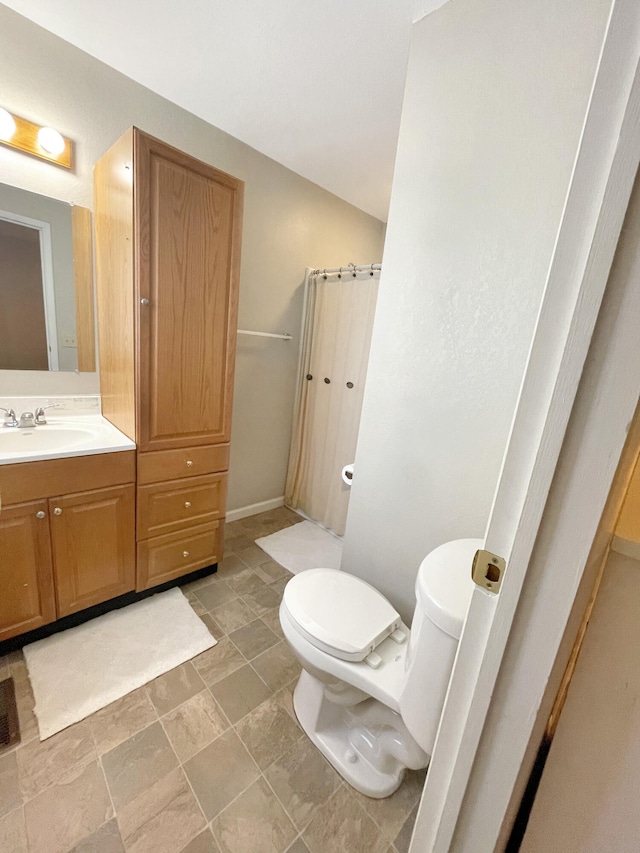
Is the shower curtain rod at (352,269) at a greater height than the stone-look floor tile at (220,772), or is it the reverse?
the shower curtain rod at (352,269)

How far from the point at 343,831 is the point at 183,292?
6.26ft

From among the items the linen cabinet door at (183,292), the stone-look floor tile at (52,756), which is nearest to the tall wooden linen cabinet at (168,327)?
the linen cabinet door at (183,292)

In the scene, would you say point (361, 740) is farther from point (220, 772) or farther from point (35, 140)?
point (35, 140)

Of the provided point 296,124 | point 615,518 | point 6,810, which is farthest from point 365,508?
point 296,124

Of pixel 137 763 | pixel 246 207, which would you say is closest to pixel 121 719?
pixel 137 763

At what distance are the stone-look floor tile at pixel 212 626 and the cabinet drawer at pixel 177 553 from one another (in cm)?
27

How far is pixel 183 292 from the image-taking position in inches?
56.8

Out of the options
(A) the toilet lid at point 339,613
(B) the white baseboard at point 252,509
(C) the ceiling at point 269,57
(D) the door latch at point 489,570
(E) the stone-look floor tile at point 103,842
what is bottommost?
(E) the stone-look floor tile at point 103,842

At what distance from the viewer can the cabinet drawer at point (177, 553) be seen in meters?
1.60

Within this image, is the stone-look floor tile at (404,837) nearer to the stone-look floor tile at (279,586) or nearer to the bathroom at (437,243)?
the bathroom at (437,243)

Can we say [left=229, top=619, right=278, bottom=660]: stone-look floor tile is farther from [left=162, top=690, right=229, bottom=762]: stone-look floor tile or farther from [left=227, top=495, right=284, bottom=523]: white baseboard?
[left=227, top=495, right=284, bottom=523]: white baseboard

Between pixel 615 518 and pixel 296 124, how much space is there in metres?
2.19

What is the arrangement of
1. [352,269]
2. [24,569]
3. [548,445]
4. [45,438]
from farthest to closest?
[352,269]
[45,438]
[24,569]
[548,445]

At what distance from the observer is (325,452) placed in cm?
245
